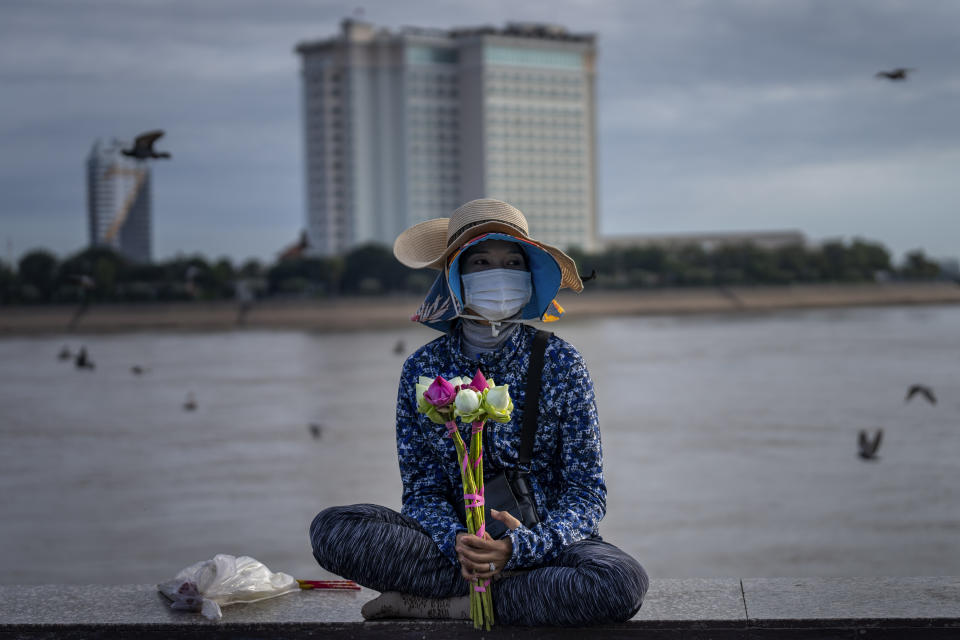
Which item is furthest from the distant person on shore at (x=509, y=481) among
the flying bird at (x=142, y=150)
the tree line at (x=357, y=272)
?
the tree line at (x=357, y=272)

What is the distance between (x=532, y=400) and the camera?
3.24 metres

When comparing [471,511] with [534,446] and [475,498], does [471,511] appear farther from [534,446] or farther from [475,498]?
[534,446]

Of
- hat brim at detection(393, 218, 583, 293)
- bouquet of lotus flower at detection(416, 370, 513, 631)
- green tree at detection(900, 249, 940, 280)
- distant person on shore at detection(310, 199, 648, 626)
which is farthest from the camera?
green tree at detection(900, 249, 940, 280)

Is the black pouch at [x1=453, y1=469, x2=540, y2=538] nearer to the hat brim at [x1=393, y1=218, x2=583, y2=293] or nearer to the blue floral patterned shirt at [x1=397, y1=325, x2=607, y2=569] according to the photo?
the blue floral patterned shirt at [x1=397, y1=325, x2=607, y2=569]

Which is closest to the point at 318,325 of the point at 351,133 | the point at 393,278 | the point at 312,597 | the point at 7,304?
the point at 393,278

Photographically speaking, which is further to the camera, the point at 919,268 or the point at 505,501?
the point at 919,268

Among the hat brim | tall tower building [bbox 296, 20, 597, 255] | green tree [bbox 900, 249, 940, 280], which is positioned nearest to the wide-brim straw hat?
the hat brim

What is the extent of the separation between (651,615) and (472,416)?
74cm

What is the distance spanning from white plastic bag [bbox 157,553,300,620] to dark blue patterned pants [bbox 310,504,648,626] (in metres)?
0.37

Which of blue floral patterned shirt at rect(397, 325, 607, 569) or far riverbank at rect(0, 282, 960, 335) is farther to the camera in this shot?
far riverbank at rect(0, 282, 960, 335)

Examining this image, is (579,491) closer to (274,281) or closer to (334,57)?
(274,281)

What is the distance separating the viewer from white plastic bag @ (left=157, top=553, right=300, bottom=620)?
3510 mm

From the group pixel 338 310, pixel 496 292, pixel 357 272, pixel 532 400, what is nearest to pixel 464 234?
pixel 496 292

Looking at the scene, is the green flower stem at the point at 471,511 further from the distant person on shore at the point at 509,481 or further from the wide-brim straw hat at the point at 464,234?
the wide-brim straw hat at the point at 464,234
